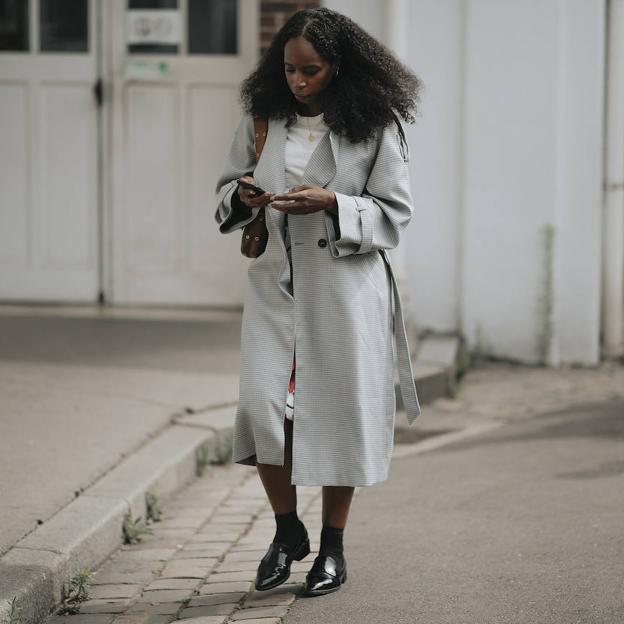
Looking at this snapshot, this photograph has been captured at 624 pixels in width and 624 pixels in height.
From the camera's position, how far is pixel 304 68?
3863mm

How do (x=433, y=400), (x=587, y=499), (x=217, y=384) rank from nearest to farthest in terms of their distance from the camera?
1. (x=587, y=499)
2. (x=217, y=384)
3. (x=433, y=400)

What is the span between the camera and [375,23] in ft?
27.9

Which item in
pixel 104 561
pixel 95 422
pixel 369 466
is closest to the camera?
pixel 369 466

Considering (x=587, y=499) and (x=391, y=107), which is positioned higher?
(x=391, y=107)

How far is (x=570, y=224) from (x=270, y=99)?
4.86 meters

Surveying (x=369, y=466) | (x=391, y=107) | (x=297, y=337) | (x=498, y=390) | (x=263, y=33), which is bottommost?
(x=498, y=390)

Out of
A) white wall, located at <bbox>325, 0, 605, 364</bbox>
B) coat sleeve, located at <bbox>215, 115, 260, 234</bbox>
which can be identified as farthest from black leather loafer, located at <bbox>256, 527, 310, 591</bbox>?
white wall, located at <bbox>325, 0, 605, 364</bbox>

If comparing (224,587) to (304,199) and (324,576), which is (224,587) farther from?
(304,199)

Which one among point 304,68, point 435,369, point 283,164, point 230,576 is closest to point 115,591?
point 230,576

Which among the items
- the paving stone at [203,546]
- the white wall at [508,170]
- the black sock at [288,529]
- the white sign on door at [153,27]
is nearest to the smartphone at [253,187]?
the black sock at [288,529]

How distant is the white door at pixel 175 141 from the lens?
29.1 ft

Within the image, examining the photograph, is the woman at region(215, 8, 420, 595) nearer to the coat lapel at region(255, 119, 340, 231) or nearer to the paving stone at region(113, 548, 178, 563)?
the coat lapel at region(255, 119, 340, 231)

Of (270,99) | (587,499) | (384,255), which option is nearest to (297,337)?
(384,255)

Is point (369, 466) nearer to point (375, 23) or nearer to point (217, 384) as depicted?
point (217, 384)
